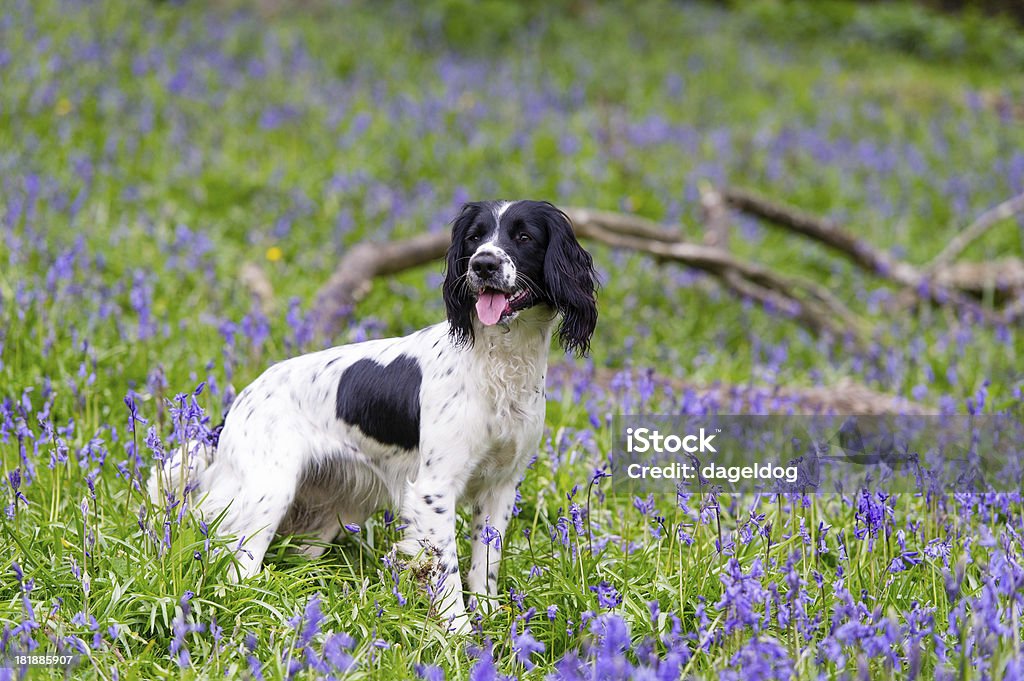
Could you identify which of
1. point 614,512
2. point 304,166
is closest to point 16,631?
point 614,512

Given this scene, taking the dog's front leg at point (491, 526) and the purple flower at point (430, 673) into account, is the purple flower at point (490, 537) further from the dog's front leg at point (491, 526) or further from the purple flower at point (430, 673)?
the purple flower at point (430, 673)

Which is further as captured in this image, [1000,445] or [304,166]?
[304,166]

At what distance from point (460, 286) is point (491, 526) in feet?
2.87

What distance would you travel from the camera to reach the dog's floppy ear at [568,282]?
367 cm

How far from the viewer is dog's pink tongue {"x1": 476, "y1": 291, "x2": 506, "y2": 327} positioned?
3.56 metres

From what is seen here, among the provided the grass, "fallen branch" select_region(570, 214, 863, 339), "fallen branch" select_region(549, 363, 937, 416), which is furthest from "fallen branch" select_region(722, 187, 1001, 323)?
"fallen branch" select_region(549, 363, 937, 416)

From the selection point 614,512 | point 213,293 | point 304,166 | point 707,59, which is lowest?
point 614,512

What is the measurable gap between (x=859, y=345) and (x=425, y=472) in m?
4.68

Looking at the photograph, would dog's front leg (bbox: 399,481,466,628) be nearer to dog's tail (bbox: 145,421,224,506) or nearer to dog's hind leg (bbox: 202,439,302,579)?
dog's hind leg (bbox: 202,439,302,579)

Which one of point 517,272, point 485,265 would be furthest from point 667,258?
point 485,265

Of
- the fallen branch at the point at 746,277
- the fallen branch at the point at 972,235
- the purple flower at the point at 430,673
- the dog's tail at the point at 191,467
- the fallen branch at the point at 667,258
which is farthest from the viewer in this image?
the fallen branch at the point at 972,235

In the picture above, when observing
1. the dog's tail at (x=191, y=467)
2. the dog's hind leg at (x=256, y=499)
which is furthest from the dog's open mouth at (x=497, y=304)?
the dog's tail at (x=191, y=467)

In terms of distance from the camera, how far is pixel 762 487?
15.5 ft

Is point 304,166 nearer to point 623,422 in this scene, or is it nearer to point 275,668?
point 623,422
